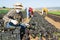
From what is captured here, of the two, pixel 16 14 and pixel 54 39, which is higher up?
pixel 16 14

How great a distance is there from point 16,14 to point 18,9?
6.9 inches

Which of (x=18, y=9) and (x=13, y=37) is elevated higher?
(x=18, y=9)

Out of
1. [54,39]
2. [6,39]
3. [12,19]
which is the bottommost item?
[54,39]

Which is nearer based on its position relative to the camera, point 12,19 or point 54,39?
point 12,19

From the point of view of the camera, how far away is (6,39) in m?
7.80

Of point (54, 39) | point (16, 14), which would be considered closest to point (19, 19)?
point (16, 14)

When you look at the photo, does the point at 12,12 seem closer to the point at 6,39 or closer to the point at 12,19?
the point at 12,19

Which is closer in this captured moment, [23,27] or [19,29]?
[19,29]

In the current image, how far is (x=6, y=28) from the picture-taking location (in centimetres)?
809

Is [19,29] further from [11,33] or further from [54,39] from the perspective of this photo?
[54,39]

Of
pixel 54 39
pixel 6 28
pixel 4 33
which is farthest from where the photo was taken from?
pixel 54 39

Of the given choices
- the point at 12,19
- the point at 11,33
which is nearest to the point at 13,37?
the point at 11,33

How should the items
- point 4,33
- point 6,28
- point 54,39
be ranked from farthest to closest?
point 54,39 < point 6,28 < point 4,33

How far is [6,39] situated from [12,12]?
0.98m
